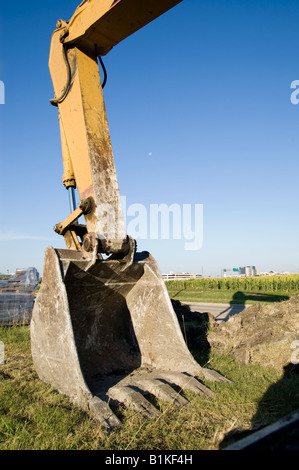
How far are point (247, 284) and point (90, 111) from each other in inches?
927

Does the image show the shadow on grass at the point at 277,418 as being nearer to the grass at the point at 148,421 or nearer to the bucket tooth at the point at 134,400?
the grass at the point at 148,421

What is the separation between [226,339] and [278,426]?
13.7 ft

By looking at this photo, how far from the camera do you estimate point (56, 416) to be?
2.83 m

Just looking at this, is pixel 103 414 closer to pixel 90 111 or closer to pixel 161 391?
pixel 161 391

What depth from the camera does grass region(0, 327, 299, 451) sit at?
2.42 meters

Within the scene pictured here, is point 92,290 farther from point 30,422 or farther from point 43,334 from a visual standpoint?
point 30,422

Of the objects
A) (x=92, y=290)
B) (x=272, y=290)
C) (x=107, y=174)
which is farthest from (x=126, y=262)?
(x=272, y=290)

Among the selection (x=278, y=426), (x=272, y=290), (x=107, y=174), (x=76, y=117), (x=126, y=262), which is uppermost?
(x=76, y=117)

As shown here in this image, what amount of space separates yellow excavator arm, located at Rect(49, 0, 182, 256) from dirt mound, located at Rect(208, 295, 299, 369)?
222 cm

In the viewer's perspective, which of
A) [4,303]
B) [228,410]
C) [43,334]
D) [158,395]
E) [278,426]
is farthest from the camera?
[4,303]

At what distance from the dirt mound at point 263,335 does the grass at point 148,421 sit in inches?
14.9

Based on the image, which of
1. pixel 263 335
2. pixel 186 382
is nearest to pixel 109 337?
pixel 186 382

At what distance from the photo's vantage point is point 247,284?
2586 centimetres

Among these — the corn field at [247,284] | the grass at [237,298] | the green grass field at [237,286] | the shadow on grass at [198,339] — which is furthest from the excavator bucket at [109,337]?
the corn field at [247,284]
